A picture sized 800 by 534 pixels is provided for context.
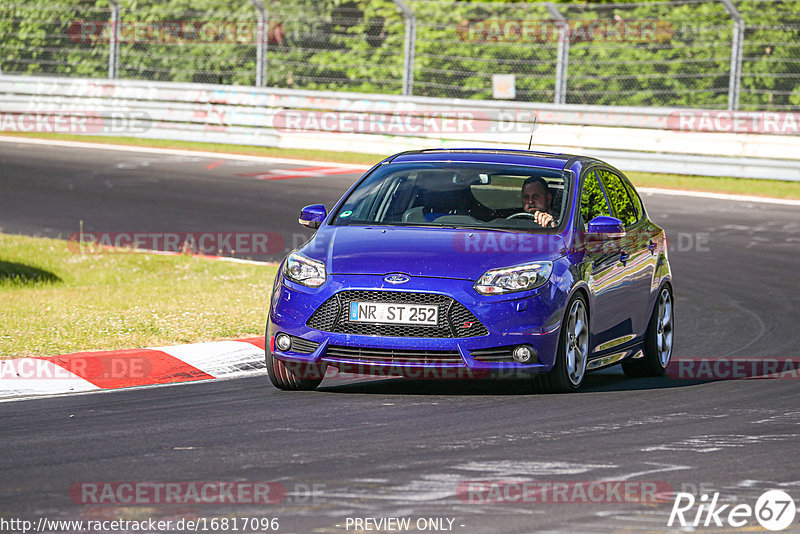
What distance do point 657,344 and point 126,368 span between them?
380 centimetres

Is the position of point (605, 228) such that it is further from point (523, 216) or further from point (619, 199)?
point (619, 199)

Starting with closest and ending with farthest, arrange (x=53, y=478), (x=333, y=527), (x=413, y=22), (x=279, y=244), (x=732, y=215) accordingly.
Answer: (x=333, y=527) < (x=53, y=478) < (x=279, y=244) < (x=732, y=215) < (x=413, y=22)

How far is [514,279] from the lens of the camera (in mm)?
8625

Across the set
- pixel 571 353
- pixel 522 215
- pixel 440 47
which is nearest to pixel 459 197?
pixel 522 215

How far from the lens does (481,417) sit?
8.06 meters

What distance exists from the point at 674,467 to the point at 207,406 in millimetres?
2926

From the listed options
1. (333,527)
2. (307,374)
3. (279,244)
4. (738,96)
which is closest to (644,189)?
(738,96)

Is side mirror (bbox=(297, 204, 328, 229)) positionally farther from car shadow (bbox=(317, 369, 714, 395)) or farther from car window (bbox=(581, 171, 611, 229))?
car window (bbox=(581, 171, 611, 229))

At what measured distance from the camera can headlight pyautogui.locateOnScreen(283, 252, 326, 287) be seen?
8.71 meters

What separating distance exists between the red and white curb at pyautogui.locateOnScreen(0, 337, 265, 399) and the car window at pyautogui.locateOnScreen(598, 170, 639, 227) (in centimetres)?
278

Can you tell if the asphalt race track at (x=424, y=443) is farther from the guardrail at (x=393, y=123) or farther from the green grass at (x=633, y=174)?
the guardrail at (x=393, y=123)

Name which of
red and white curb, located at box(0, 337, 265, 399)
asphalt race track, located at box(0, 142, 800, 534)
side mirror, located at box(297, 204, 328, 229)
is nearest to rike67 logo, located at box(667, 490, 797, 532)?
asphalt race track, located at box(0, 142, 800, 534)

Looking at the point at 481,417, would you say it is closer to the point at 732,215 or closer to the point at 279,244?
the point at 279,244

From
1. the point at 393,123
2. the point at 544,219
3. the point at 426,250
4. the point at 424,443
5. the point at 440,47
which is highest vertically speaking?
the point at 440,47
